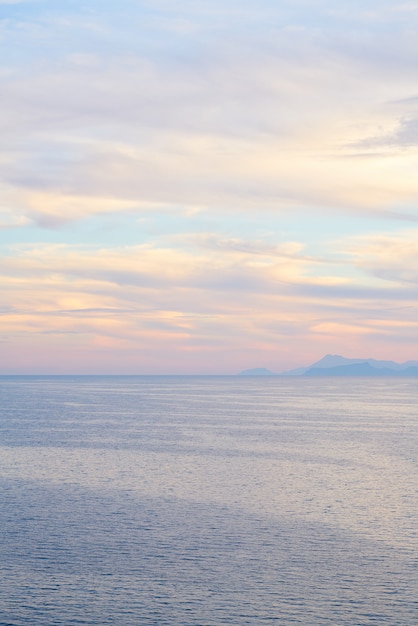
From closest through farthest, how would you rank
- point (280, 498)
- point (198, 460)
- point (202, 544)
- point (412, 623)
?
point (412, 623) → point (202, 544) → point (280, 498) → point (198, 460)

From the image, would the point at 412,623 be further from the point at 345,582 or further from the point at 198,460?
the point at 198,460

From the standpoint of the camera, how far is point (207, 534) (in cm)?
5516

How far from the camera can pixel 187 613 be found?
39.9 metres

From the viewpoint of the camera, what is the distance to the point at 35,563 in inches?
1890

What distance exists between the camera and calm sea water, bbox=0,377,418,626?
40.9m

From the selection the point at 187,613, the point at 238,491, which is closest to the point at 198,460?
the point at 238,491

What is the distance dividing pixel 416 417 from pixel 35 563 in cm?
13535

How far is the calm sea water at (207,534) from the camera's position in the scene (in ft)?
134

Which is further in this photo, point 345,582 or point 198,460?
point 198,460

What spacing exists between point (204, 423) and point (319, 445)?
39.1 meters

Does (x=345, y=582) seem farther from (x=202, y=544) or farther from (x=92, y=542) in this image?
(x=92, y=542)

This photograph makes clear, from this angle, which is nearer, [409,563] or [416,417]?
[409,563]

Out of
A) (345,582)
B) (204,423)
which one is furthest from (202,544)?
(204,423)

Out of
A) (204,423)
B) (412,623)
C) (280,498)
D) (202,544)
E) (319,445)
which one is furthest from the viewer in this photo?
(204,423)
